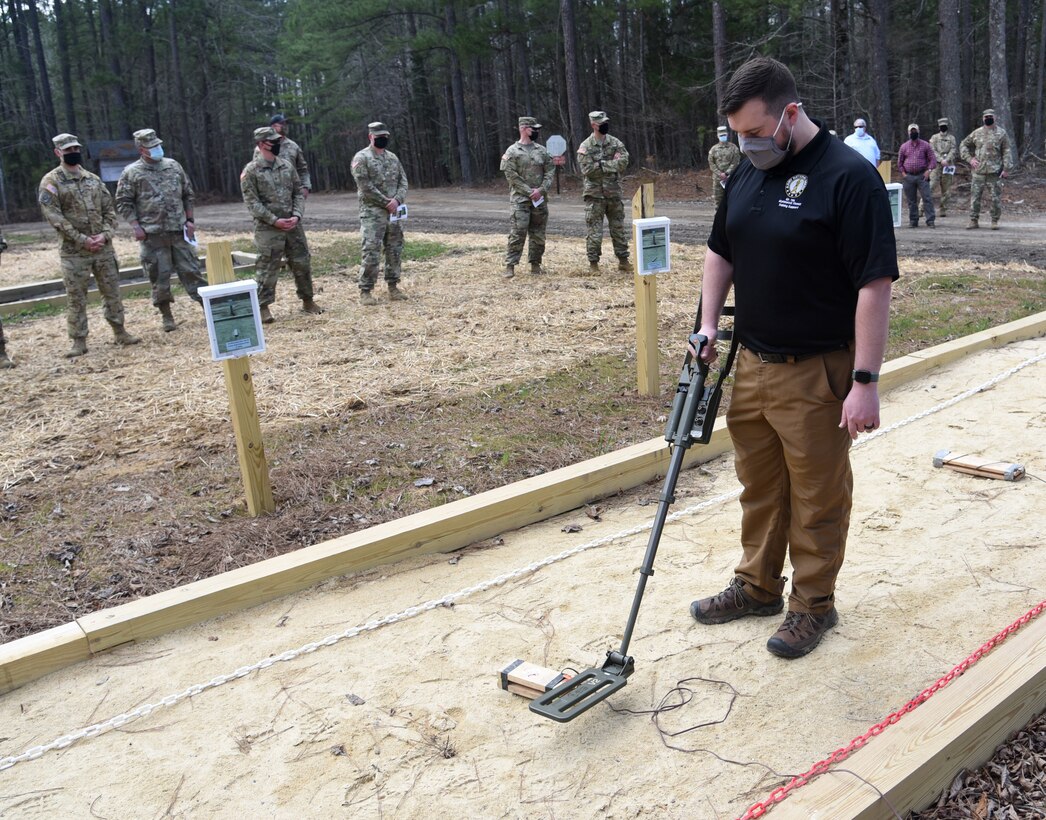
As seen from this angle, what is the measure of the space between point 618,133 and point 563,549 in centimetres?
3451

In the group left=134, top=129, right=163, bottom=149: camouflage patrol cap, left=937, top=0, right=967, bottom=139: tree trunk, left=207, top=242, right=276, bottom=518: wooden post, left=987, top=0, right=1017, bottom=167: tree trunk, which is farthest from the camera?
left=937, top=0, right=967, bottom=139: tree trunk

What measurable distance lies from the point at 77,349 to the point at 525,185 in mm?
5785

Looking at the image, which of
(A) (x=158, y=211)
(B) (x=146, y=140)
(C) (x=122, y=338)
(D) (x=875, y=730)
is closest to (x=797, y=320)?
(D) (x=875, y=730)

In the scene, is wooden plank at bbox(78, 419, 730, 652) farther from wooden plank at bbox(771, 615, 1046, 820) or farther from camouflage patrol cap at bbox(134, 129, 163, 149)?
camouflage patrol cap at bbox(134, 129, 163, 149)

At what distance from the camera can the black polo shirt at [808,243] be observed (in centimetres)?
302

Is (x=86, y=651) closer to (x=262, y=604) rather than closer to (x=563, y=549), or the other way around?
(x=262, y=604)

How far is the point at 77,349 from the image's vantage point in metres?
9.77

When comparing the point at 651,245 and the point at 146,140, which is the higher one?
the point at 146,140

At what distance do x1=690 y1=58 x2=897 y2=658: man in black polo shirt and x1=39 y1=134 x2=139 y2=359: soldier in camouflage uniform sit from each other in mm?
7784

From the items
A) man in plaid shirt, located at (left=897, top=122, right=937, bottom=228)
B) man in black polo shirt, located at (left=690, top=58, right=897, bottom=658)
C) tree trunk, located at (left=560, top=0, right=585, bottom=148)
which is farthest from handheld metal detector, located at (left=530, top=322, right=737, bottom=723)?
tree trunk, located at (left=560, top=0, right=585, bottom=148)

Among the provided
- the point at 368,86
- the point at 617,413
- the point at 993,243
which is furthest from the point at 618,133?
the point at 617,413

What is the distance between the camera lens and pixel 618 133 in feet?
121

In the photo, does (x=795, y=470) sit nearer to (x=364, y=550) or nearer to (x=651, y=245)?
(x=364, y=550)

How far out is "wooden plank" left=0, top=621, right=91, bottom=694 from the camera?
3688mm
